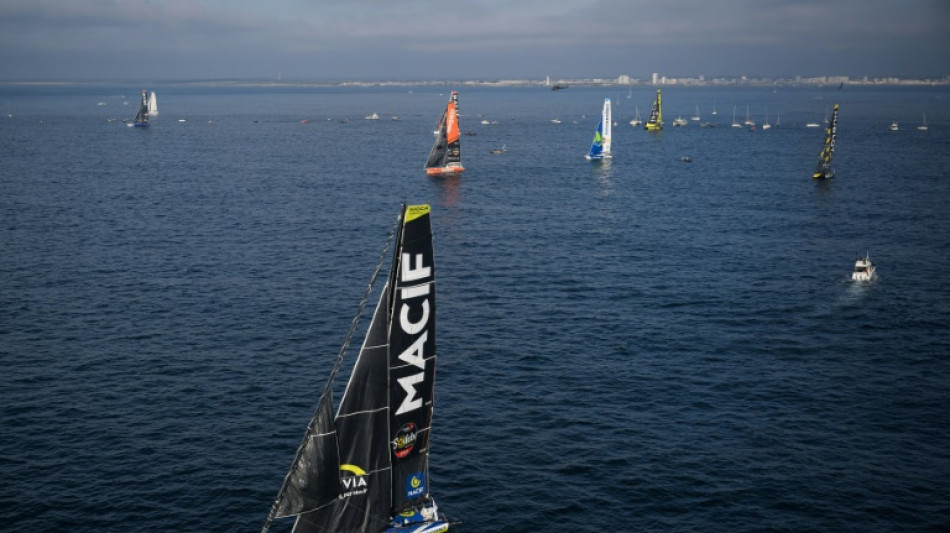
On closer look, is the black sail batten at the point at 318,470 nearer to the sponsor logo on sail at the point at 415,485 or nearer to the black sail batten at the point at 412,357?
the black sail batten at the point at 412,357

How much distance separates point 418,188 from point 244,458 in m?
114

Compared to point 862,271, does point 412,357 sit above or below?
above

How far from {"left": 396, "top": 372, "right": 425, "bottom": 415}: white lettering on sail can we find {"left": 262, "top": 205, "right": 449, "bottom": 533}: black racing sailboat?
0.04 meters

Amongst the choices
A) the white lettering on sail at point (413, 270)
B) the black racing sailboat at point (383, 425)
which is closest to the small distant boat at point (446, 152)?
the black racing sailboat at point (383, 425)

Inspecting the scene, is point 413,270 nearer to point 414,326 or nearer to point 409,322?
point 409,322

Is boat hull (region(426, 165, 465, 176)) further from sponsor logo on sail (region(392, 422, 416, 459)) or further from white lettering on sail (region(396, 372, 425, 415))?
white lettering on sail (region(396, 372, 425, 415))

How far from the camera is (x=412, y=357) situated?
3575 cm

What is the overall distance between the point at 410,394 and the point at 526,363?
1474 inches

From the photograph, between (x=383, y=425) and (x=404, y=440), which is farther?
(x=404, y=440)

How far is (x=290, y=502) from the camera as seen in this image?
1420 inches

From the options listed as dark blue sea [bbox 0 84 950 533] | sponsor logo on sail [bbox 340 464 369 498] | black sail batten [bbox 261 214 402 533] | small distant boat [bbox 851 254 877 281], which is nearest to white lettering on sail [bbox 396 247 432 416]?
black sail batten [bbox 261 214 402 533]

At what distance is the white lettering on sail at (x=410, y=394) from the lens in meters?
36.1

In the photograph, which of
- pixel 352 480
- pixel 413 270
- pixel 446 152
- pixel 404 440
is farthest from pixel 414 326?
pixel 446 152

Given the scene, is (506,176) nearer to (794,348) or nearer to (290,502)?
(794,348)
